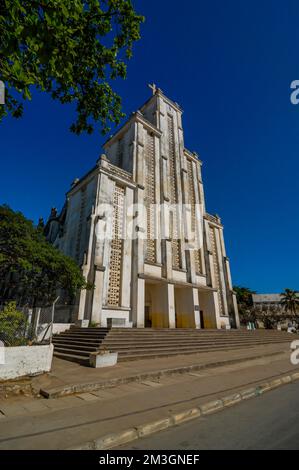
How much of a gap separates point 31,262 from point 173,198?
17.5 metres

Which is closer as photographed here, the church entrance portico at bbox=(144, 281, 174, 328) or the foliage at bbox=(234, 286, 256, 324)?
the church entrance portico at bbox=(144, 281, 174, 328)

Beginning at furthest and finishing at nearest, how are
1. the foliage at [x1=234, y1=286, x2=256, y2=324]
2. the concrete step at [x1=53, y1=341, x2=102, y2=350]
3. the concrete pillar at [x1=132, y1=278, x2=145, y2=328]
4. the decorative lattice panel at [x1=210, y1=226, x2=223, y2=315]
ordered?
the foliage at [x1=234, y1=286, x2=256, y2=324]
the decorative lattice panel at [x1=210, y1=226, x2=223, y2=315]
the concrete pillar at [x1=132, y1=278, x2=145, y2=328]
the concrete step at [x1=53, y1=341, x2=102, y2=350]

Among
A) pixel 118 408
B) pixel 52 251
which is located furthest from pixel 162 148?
pixel 118 408

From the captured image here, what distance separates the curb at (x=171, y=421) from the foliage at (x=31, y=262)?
7442mm

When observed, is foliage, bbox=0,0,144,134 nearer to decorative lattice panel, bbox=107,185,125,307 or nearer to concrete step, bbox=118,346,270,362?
concrete step, bbox=118,346,270,362

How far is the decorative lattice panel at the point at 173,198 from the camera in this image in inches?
892

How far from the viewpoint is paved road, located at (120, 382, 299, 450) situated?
9.61ft

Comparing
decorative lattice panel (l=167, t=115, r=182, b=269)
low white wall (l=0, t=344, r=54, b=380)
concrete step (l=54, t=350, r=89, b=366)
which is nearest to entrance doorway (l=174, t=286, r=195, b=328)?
decorative lattice panel (l=167, t=115, r=182, b=269)

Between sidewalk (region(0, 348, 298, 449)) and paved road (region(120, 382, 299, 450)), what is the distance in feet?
1.28

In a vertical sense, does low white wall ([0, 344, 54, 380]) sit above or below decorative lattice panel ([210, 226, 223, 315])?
below

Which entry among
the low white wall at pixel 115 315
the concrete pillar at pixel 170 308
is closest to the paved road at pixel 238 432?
the low white wall at pixel 115 315

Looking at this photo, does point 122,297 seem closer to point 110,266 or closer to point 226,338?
point 110,266

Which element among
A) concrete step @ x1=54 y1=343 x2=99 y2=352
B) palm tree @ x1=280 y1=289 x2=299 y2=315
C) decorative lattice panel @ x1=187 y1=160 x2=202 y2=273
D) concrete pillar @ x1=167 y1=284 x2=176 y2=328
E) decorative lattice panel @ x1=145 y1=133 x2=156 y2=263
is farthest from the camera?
palm tree @ x1=280 y1=289 x2=299 y2=315

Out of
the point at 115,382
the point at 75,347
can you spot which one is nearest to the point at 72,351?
the point at 75,347
